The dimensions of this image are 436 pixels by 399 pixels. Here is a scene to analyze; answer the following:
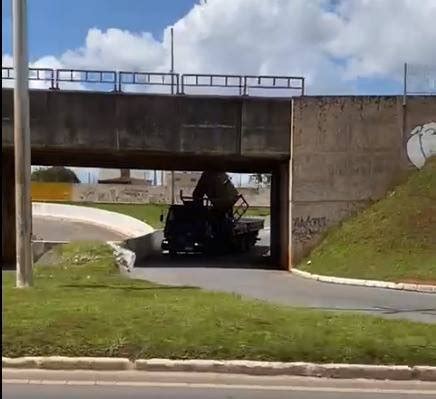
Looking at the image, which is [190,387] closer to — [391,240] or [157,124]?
[391,240]

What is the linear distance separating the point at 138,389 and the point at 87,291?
6536 millimetres

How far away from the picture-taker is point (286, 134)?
2655 centimetres

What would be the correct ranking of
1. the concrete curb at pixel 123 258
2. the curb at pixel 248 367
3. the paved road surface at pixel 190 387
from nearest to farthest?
the paved road surface at pixel 190 387, the curb at pixel 248 367, the concrete curb at pixel 123 258

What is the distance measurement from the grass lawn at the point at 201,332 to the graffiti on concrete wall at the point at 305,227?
1448 cm

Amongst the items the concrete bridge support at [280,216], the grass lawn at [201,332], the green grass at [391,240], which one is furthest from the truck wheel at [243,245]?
the grass lawn at [201,332]

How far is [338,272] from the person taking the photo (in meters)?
22.6

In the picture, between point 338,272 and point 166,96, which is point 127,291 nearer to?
point 338,272

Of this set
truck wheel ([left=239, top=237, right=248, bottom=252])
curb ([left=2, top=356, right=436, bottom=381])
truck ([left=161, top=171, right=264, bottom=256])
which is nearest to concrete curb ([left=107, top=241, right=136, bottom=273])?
truck ([left=161, top=171, right=264, bottom=256])

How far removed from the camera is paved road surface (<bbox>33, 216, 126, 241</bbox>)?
44.6m

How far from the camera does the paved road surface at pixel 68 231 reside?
146 feet

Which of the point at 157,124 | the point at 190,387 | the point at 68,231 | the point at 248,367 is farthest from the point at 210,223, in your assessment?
the point at 190,387

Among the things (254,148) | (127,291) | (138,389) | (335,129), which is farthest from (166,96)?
(138,389)

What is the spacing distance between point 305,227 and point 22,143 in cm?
1379

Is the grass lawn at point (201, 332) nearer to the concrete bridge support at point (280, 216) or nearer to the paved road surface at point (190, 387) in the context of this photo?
the paved road surface at point (190, 387)
